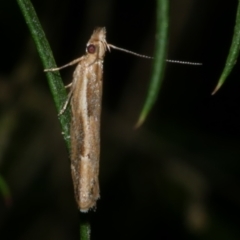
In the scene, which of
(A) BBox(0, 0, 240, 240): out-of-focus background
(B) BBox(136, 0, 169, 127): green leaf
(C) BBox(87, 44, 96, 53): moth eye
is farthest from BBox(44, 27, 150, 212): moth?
(A) BBox(0, 0, 240, 240): out-of-focus background

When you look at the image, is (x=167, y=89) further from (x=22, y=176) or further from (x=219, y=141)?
(x=22, y=176)

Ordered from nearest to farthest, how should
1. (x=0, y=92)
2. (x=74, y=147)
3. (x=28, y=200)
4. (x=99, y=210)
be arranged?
(x=74, y=147) → (x=0, y=92) → (x=28, y=200) → (x=99, y=210)

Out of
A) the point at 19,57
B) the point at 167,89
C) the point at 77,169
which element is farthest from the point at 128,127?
the point at 77,169

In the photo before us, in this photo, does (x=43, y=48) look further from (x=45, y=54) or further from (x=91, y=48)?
(x=91, y=48)

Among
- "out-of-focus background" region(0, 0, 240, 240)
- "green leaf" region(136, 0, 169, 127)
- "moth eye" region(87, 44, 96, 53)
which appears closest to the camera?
"green leaf" region(136, 0, 169, 127)

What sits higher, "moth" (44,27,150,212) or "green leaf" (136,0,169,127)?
"green leaf" (136,0,169,127)

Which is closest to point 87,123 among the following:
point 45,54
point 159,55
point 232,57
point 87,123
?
point 87,123

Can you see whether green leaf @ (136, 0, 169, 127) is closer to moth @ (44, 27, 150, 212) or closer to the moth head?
moth @ (44, 27, 150, 212)
